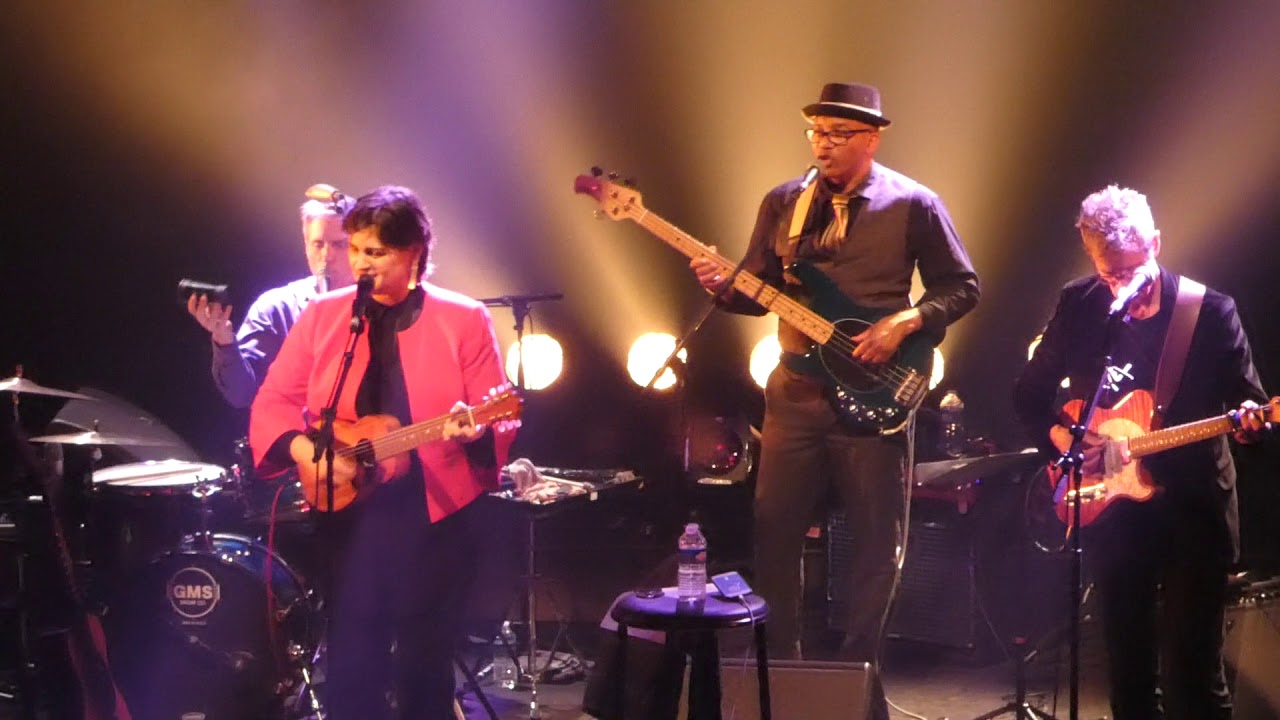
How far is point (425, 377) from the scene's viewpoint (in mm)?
3908

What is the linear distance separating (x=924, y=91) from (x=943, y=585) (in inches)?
101

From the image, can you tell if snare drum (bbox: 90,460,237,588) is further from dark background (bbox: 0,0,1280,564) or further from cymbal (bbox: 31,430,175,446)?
dark background (bbox: 0,0,1280,564)

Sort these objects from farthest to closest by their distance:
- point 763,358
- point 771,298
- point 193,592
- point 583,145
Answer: point 583,145, point 763,358, point 193,592, point 771,298

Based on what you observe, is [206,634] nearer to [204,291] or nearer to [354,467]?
[204,291]

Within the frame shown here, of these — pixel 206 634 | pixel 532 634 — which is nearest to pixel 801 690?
pixel 532 634

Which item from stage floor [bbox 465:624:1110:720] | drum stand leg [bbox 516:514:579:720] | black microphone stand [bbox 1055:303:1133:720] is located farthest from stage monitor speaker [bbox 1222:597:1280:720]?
drum stand leg [bbox 516:514:579:720]

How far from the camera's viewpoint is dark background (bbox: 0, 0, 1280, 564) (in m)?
6.47

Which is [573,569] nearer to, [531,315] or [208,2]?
[531,315]

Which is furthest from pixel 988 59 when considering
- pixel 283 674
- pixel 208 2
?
pixel 283 674

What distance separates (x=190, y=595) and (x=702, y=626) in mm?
2654

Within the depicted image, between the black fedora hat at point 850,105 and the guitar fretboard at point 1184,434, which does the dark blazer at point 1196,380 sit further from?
the black fedora hat at point 850,105

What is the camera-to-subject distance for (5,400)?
4.71 m

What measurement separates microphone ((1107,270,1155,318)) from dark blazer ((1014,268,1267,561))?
0.28 ft

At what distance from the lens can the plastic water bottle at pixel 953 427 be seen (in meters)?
6.71
